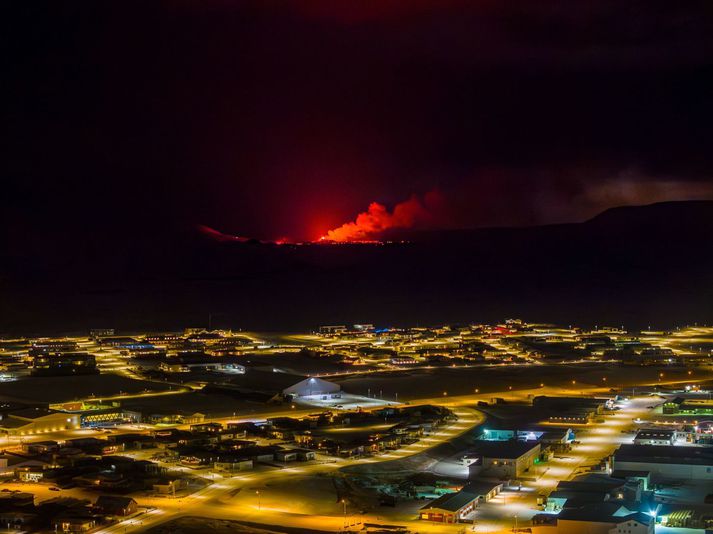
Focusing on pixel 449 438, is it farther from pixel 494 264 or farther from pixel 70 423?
pixel 494 264

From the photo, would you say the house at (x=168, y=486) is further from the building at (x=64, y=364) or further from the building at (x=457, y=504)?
the building at (x=64, y=364)

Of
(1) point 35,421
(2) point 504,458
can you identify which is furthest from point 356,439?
(1) point 35,421

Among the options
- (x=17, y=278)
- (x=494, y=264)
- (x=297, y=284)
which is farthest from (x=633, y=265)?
(x=17, y=278)

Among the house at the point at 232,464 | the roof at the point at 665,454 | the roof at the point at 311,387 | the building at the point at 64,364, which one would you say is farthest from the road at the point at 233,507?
the building at the point at 64,364

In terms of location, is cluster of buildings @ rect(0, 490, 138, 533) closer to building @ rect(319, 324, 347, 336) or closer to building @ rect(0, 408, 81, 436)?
building @ rect(0, 408, 81, 436)

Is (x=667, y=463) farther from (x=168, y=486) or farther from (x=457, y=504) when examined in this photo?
(x=168, y=486)

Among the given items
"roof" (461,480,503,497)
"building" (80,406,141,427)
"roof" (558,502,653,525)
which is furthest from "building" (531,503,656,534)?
"building" (80,406,141,427)
